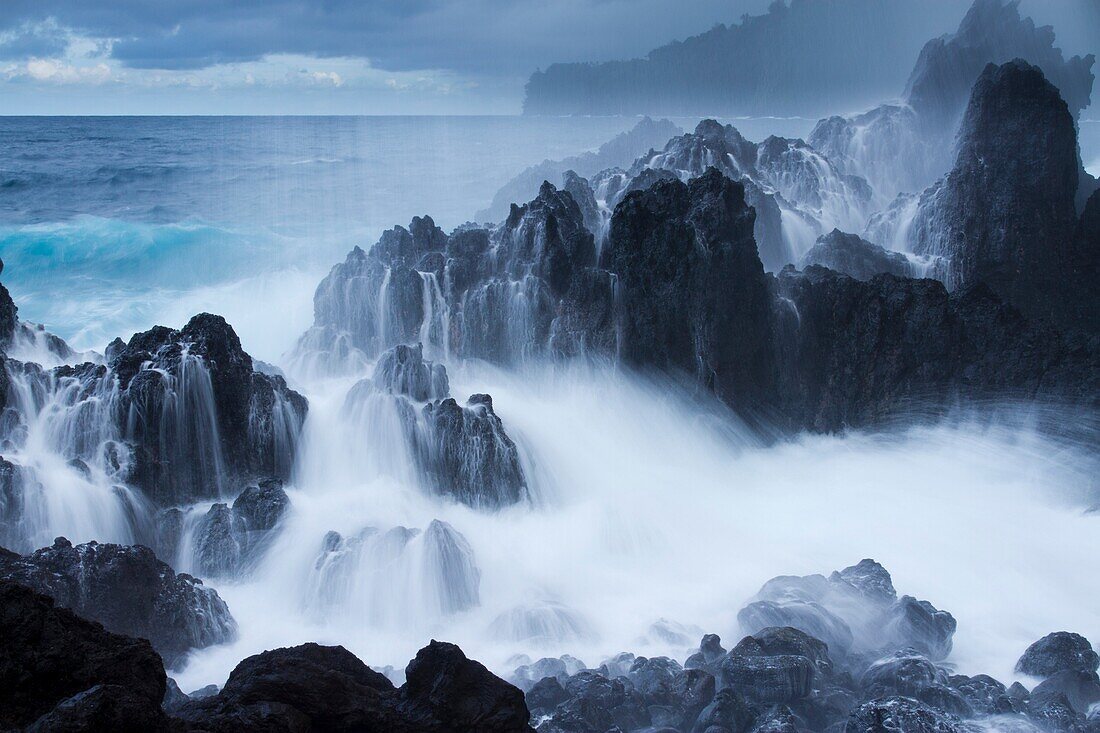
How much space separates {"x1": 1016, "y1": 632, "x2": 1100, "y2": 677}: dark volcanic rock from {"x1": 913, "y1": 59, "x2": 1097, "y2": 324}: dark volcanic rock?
45.3ft

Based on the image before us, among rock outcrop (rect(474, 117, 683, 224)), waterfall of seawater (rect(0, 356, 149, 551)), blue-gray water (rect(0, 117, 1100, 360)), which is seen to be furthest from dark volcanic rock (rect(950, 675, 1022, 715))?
rock outcrop (rect(474, 117, 683, 224))

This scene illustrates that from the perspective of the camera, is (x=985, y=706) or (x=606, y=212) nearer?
(x=985, y=706)

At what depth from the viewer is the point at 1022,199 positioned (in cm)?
2364

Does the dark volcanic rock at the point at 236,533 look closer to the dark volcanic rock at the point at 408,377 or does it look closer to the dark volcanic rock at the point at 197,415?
the dark volcanic rock at the point at 197,415

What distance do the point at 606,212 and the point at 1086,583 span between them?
1789 cm

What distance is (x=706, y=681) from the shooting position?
1129 cm

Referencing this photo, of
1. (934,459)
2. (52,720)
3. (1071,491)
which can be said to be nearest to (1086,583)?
(1071,491)

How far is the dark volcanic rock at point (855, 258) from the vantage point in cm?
2542

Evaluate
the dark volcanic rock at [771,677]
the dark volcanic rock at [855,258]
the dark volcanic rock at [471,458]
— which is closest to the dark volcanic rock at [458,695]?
the dark volcanic rock at [771,677]

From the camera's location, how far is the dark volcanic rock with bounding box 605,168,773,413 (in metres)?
20.0

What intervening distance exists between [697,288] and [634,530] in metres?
6.59

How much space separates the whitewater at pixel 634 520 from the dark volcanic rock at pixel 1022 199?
20.5 ft

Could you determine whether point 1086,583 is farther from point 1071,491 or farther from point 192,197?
point 192,197

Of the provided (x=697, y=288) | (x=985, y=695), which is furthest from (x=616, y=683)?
(x=697, y=288)
